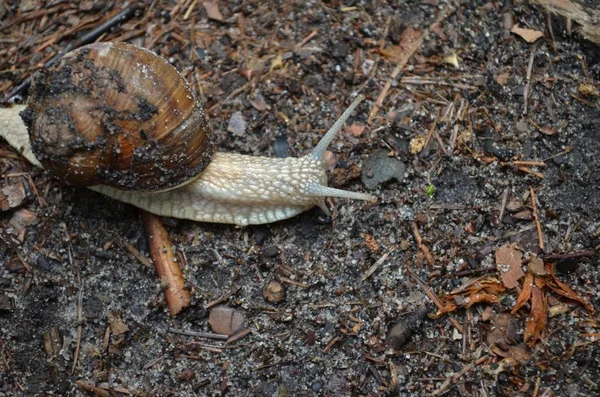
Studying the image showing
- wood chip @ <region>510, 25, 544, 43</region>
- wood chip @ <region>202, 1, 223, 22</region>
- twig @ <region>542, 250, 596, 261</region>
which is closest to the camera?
twig @ <region>542, 250, 596, 261</region>

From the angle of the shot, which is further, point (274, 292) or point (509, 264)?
point (274, 292)

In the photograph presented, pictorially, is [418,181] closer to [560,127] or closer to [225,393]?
[560,127]

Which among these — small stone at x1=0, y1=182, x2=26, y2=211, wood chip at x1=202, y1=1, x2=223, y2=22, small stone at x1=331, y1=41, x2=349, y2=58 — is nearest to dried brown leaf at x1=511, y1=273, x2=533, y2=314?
small stone at x1=331, y1=41, x2=349, y2=58

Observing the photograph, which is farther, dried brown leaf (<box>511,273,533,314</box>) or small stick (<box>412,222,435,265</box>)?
small stick (<box>412,222,435,265</box>)

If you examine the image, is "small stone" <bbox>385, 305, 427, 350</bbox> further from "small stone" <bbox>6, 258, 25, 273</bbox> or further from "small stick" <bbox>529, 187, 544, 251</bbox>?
"small stone" <bbox>6, 258, 25, 273</bbox>

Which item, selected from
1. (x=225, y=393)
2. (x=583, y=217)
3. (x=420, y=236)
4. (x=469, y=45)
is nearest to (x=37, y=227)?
(x=225, y=393)

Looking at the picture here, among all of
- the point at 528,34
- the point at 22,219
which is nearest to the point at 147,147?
the point at 22,219

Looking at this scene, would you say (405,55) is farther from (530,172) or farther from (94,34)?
(94,34)
